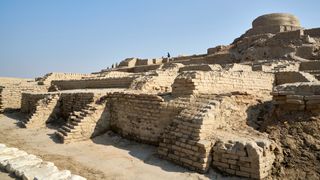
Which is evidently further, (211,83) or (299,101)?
(211,83)

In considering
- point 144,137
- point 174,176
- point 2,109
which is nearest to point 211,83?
point 144,137

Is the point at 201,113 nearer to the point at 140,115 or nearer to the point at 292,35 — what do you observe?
the point at 140,115

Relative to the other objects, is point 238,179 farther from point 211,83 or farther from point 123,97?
point 123,97

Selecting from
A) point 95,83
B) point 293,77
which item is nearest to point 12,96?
point 95,83

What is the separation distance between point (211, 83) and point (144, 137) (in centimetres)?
231

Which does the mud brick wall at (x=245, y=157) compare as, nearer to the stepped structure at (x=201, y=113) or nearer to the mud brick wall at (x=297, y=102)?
the stepped structure at (x=201, y=113)

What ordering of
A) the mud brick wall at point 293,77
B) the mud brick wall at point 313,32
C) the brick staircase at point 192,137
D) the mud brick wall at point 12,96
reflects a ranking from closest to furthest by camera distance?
the brick staircase at point 192,137 → the mud brick wall at point 293,77 → the mud brick wall at point 12,96 → the mud brick wall at point 313,32

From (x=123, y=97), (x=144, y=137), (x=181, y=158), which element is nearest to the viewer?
(x=181, y=158)

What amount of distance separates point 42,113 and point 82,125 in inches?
137

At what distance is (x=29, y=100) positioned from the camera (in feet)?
45.9

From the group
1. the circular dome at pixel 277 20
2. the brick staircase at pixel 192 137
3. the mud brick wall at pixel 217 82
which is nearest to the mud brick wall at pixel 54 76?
the mud brick wall at pixel 217 82

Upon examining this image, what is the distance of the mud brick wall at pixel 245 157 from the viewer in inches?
198

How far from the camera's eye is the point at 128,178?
5598 millimetres

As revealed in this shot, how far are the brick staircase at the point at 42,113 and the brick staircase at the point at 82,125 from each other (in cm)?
248
